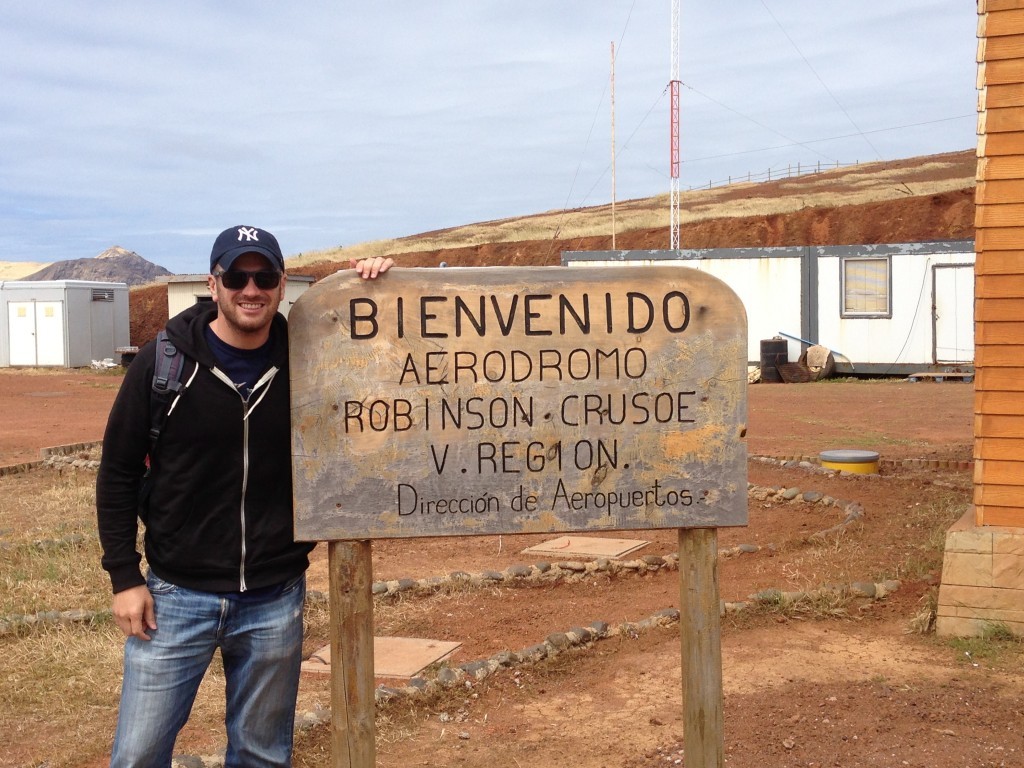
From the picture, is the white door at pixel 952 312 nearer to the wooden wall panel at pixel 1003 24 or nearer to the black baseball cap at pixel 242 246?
the wooden wall panel at pixel 1003 24

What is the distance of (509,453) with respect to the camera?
10.5 ft

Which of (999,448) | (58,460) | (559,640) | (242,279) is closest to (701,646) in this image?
(242,279)

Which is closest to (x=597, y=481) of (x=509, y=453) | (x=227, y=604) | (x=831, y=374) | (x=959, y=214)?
(x=509, y=453)

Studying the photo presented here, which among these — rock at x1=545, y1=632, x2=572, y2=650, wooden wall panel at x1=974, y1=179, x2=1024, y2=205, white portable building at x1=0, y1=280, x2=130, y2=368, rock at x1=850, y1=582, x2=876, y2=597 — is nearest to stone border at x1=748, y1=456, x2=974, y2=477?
rock at x1=850, y1=582, x2=876, y2=597

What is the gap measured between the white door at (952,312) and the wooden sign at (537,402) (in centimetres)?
Answer: 2086

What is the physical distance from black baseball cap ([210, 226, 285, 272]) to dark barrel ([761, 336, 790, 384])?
69.3 ft

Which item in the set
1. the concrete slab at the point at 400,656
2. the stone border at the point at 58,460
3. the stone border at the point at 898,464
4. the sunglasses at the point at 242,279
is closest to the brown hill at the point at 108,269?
the stone border at the point at 58,460

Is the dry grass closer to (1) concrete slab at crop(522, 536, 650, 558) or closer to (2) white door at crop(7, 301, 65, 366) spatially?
(2) white door at crop(7, 301, 65, 366)

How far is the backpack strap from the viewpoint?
9.37ft

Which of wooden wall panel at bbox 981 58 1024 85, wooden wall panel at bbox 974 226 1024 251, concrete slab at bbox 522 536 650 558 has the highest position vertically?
wooden wall panel at bbox 981 58 1024 85

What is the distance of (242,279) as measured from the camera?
114 inches

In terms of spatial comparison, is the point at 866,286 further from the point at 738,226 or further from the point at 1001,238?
the point at 738,226

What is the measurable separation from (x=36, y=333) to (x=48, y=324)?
0.51 metres

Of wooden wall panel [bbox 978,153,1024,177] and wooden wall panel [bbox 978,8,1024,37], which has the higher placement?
wooden wall panel [bbox 978,8,1024,37]
